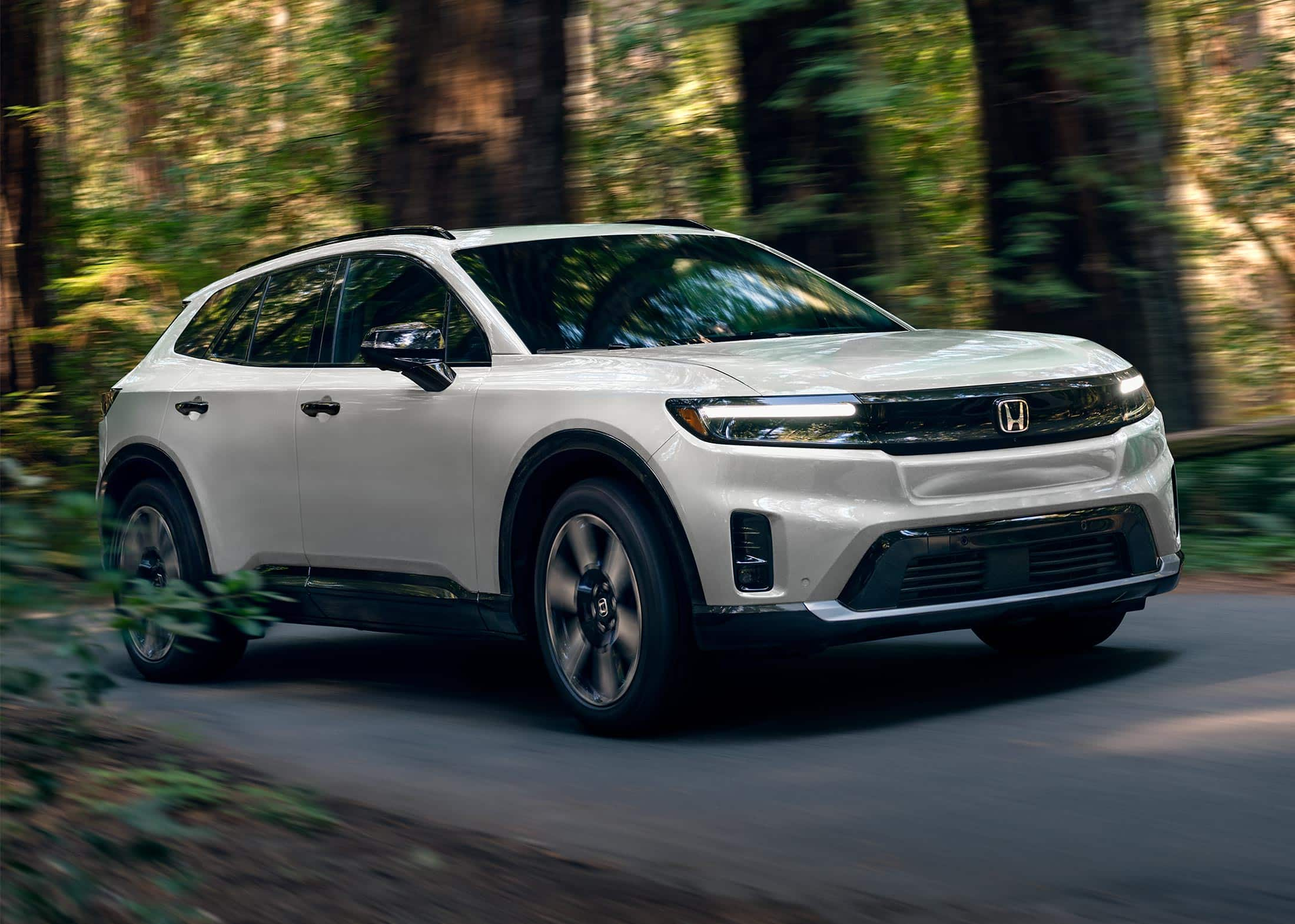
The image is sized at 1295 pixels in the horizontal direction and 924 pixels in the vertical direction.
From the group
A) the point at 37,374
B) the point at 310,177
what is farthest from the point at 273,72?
the point at 37,374

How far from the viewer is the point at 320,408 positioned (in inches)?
285

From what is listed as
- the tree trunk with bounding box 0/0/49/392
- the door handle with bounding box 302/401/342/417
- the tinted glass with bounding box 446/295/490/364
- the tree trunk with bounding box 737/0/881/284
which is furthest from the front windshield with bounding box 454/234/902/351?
the tree trunk with bounding box 0/0/49/392

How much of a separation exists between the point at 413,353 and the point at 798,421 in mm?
1599

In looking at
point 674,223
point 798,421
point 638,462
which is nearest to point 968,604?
point 798,421

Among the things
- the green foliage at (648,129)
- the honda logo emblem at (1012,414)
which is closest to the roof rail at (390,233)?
the honda logo emblem at (1012,414)

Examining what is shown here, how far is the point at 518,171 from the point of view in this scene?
10.4 metres

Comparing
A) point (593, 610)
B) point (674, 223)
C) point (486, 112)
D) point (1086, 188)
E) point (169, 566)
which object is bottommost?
point (169, 566)

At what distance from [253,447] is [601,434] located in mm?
2206

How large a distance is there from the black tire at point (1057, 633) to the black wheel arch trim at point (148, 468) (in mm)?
3361

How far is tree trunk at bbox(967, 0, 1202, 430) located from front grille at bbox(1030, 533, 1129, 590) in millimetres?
5175

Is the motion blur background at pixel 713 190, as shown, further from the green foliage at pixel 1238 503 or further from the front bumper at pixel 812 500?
the front bumper at pixel 812 500

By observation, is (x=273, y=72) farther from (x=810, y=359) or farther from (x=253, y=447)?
(x=810, y=359)

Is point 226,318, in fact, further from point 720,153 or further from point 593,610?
point 720,153

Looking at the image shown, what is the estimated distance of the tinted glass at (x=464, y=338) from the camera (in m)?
6.73
